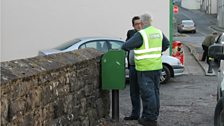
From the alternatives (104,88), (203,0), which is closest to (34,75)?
(104,88)

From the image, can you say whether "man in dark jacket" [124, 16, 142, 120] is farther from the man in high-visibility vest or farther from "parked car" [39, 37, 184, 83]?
"parked car" [39, 37, 184, 83]

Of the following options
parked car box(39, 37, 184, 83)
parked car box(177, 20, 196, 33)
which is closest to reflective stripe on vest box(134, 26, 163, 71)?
parked car box(39, 37, 184, 83)

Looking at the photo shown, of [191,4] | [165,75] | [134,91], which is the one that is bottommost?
[165,75]

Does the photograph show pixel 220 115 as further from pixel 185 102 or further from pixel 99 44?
pixel 99 44

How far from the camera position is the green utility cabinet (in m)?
7.39

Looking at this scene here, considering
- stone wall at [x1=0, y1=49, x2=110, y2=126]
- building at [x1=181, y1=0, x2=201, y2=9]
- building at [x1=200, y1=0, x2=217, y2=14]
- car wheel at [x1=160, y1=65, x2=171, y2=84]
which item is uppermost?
building at [x1=181, y1=0, x2=201, y2=9]

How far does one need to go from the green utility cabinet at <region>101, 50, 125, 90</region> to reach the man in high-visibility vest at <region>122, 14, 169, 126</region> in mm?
218

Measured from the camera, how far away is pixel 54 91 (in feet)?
18.5

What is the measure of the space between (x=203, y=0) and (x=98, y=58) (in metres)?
73.7

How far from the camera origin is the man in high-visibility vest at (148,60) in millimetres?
7227

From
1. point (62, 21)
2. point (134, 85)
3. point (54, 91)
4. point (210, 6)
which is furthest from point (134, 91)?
point (210, 6)

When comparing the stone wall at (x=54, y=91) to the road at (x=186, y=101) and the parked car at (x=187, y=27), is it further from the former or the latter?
the parked car at (x=187, y=27)

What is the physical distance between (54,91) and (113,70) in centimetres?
195

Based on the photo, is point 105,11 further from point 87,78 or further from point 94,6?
point 87,78
